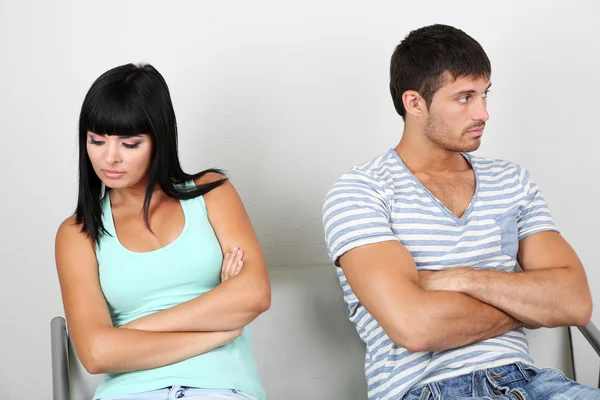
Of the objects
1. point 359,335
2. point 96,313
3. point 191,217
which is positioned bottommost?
point 359,335

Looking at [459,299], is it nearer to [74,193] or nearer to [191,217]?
[191,217]

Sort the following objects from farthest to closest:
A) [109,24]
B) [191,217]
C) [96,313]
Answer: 1. [109,24]
2. [191,217]
3. [96,313]

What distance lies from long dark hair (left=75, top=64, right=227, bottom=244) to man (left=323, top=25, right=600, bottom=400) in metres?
0.37

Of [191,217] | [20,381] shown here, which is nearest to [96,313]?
[191,217]

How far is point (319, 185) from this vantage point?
2645mm

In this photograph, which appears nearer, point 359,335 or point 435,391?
point 435,391

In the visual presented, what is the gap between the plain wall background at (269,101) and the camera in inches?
98.5

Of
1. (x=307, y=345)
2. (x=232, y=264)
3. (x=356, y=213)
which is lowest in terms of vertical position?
(x=307, y=345)

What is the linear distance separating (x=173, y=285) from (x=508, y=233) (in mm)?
786

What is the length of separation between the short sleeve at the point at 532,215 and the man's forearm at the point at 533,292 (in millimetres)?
125

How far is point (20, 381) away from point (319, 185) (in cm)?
104

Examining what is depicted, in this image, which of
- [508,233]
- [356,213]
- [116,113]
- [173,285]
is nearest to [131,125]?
[116,113]

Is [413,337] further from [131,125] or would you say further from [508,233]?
[131,125]

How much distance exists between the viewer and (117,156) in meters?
1.92
